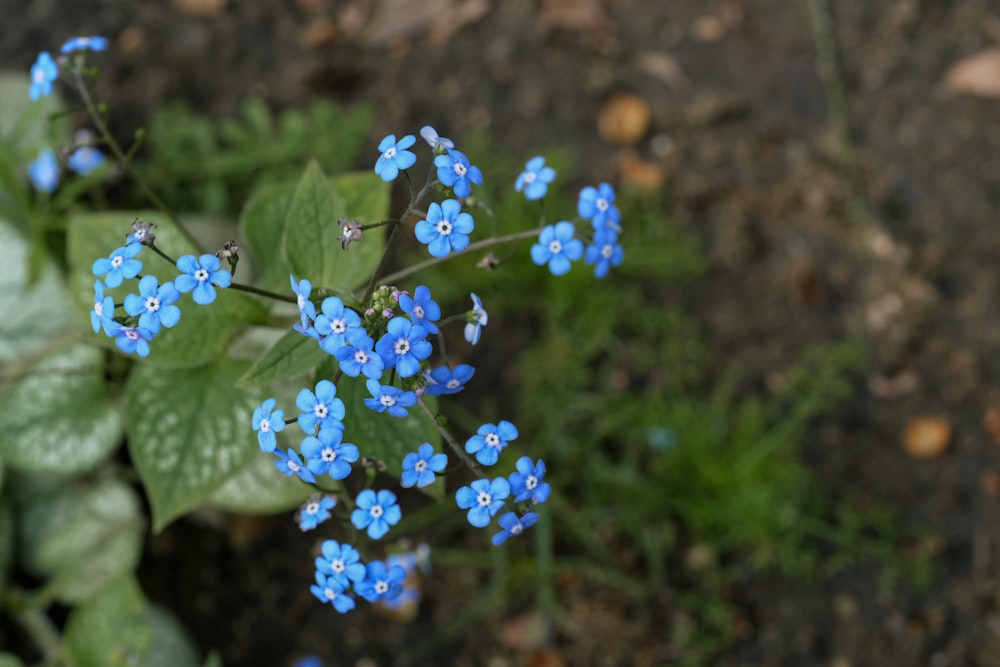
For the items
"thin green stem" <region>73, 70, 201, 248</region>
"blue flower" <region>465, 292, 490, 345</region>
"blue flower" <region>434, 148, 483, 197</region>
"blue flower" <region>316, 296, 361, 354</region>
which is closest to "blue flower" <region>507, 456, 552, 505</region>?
"blue flower" <region>465, 292, 490, 345</region>

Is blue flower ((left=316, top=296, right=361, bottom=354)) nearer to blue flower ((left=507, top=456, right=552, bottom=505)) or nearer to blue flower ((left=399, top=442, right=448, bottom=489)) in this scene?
blue flower ((left=399, top=442, right=448, bottom=489))

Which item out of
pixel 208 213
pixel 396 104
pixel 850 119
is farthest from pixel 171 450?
pixel 850 119

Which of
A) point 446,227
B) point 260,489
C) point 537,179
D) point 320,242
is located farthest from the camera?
point 260,489

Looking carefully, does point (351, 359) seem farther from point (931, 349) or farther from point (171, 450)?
point (931, 349)

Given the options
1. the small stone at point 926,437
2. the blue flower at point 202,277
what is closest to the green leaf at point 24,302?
the blue flower at point 202,277

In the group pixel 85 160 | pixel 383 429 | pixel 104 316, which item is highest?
pixel 104 316

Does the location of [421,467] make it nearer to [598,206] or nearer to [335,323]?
[335,323]

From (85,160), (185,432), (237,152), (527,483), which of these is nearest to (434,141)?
(527,483)
